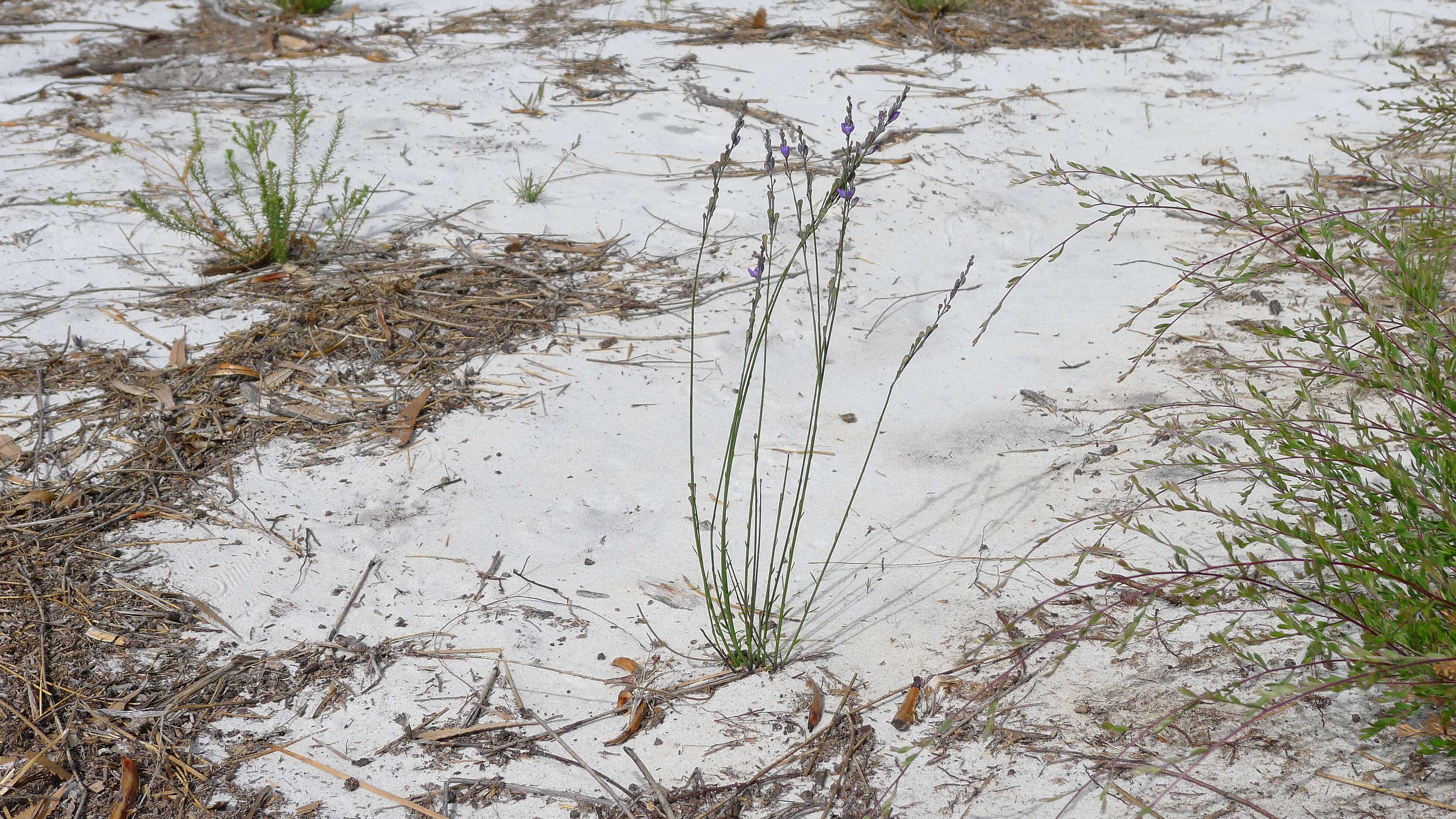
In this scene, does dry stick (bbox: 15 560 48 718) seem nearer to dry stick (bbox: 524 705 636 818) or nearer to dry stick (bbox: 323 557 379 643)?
dry stick (bbox: 323 557 379 643)

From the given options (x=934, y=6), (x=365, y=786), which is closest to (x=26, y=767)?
(x=365, y=786)

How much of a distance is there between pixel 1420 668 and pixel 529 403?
2.02 meters

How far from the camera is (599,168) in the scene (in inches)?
149

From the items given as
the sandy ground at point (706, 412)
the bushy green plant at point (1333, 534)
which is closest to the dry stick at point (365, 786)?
the sandy ground at point (706, 412)

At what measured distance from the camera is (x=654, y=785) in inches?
62.5

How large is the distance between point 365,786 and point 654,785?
510mm

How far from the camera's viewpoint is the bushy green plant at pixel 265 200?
293 cm

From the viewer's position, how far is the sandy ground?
1.70 m

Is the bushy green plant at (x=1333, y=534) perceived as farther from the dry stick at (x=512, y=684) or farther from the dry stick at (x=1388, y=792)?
the dry stick at (x=512, y=684)

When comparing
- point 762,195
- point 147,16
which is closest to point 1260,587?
point 762,195

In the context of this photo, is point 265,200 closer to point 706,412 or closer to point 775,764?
point 706,412

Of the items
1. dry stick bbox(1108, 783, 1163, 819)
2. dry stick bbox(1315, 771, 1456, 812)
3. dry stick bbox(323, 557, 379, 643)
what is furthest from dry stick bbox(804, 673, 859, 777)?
dry stick bbox(323, 557, 379, 643)

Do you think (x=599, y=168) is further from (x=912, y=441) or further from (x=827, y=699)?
(x=827, y=699)

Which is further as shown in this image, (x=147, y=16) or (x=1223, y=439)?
(x=147, y=16)
